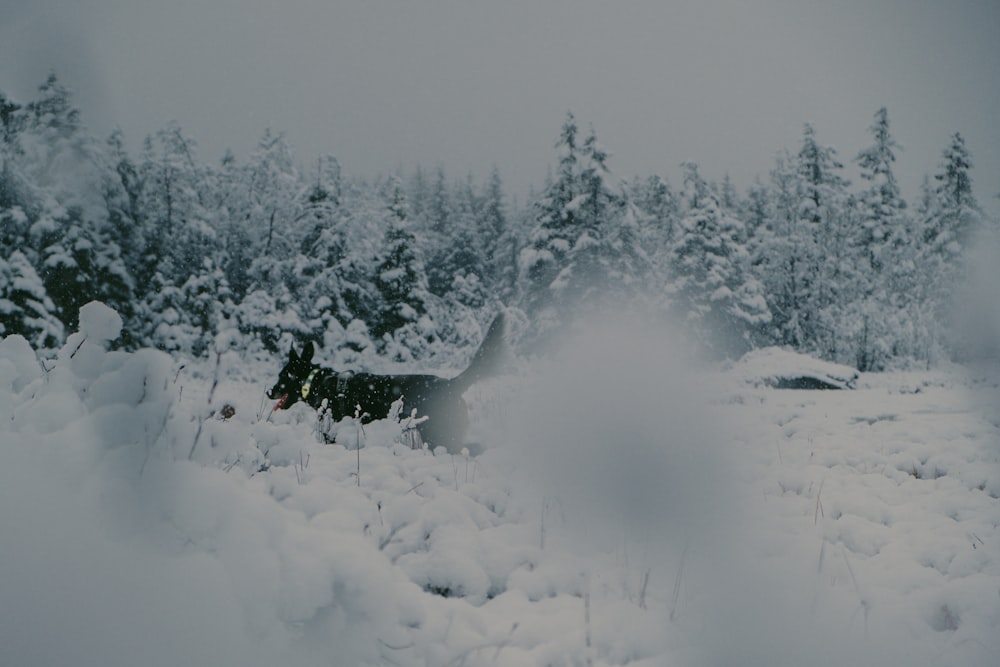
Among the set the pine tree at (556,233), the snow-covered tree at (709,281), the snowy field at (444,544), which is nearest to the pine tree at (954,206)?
the snow-covered tree at (709,281)

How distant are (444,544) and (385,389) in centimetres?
284

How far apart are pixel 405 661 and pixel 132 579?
0.73m

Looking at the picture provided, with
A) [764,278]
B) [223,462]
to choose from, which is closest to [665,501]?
[223,462]

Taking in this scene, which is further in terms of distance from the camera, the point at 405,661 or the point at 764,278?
the point at 764,278

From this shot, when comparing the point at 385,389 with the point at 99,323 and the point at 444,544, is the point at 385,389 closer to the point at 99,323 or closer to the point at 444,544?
the point at 444,544

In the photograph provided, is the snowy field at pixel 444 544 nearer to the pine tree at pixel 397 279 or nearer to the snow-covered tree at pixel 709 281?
the pine tree at pixel 397 279

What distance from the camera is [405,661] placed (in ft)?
4.88

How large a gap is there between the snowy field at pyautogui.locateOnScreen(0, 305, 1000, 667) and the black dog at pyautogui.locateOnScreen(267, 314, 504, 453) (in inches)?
27.7

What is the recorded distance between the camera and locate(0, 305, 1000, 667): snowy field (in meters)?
1.23

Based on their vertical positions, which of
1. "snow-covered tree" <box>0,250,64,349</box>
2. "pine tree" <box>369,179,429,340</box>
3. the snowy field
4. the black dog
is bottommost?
the snowy field

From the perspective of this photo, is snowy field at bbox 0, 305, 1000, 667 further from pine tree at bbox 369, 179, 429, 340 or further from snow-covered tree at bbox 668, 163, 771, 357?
snow-covered tree at bbox 668, 163, 771, 357

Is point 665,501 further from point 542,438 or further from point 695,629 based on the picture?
point 542,438

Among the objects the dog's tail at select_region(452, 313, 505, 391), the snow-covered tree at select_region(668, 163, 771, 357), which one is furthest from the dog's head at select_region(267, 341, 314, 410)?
the snow-covered tree at select_region(668, 163, 771, 357)

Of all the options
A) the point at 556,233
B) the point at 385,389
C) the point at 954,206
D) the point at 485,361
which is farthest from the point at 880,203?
the point at 385,389
